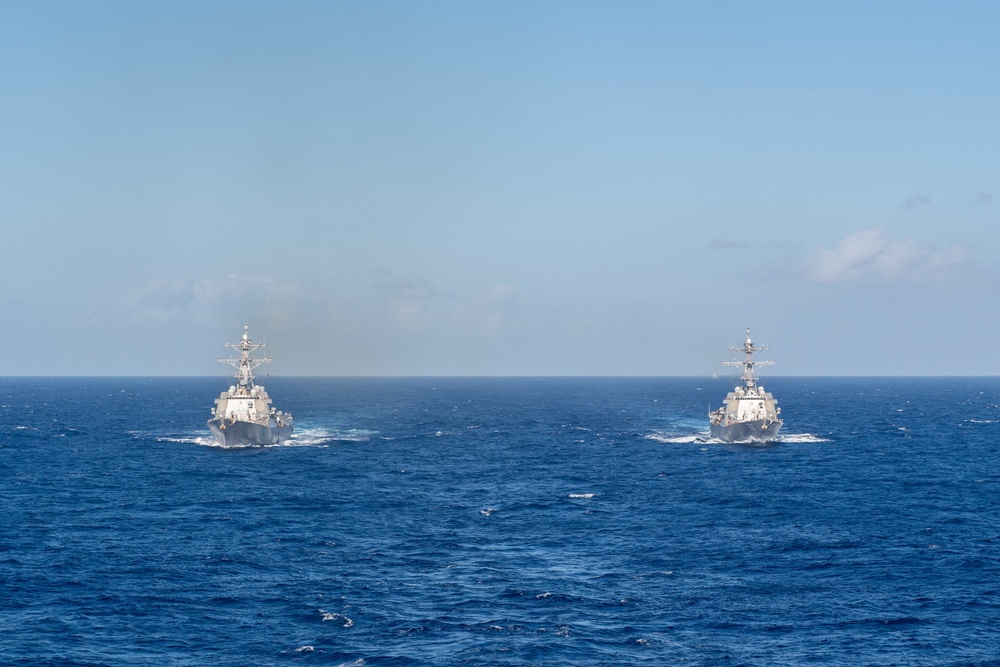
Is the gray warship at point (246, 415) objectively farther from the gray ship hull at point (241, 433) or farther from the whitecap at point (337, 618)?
the whitecap at point (337, 618)

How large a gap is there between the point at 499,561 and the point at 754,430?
3576 inches

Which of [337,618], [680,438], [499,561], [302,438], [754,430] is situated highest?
[754,430]

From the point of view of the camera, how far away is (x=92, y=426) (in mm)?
199500

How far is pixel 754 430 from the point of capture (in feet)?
507

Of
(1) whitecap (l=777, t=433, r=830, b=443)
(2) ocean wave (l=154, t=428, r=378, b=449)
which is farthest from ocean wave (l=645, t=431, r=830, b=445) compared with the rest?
(2) ocean wave (l=154, t=428, r=378, b=449)

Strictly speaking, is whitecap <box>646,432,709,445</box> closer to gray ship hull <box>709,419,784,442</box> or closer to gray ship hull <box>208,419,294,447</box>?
gray ship hull <box>709,419,784,442</box>

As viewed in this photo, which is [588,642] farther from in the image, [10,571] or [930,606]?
[10,571]

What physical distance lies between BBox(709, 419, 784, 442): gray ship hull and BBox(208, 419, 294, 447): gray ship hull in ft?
250

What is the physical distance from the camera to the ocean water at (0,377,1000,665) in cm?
5462

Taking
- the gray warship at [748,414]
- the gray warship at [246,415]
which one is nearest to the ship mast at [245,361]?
the gray warship at [246,415]

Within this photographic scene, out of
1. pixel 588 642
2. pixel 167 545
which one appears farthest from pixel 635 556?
pixel 167 545

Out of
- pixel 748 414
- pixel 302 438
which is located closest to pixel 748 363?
pixel 748 414

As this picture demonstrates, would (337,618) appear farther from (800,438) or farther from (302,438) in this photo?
(800,438)

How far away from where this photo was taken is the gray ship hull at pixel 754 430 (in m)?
154
